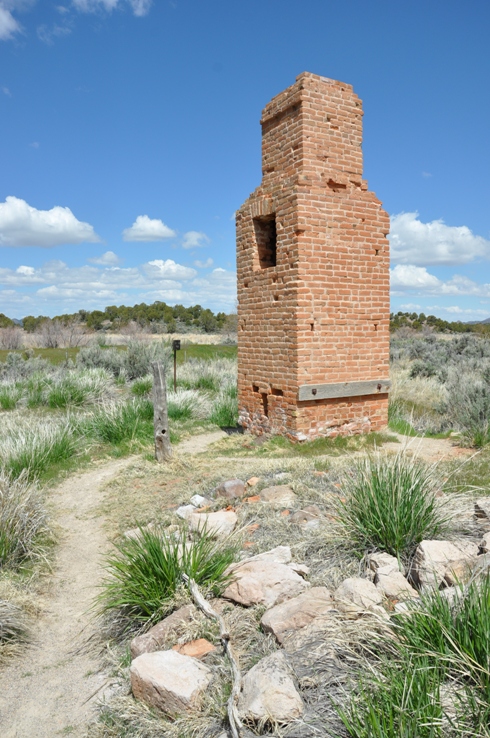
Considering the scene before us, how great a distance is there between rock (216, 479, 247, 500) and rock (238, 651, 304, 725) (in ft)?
10.7

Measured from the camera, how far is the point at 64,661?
149 inches

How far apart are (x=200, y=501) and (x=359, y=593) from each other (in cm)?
307

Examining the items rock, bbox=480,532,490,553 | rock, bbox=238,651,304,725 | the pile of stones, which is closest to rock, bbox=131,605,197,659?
the pile of stones

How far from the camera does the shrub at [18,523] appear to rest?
4.94 m

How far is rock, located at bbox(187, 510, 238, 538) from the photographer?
486 centimetres

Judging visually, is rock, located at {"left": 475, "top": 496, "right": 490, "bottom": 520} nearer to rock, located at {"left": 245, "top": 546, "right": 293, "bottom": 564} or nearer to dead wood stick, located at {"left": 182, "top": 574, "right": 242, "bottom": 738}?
rock, located at {"left": 245, "top": 546, "right": 293, "bottom": 564}

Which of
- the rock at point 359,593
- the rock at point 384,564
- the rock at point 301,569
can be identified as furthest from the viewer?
the rock at point 301,569

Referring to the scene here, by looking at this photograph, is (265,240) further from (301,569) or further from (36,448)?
(301,569)

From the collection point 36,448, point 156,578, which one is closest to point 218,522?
point 156,578

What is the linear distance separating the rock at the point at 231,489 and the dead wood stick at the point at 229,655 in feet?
7.49

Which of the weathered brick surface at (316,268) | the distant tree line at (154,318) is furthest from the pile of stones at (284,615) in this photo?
the distant tree line at (154,318)

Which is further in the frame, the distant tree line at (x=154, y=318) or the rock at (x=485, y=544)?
the distant tree line at (x=154, y=318)

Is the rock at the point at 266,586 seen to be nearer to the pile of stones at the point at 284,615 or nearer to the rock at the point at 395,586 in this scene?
the pile of stones at the point at 284,615

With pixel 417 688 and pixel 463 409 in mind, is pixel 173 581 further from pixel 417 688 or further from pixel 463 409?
pixel 463 409
